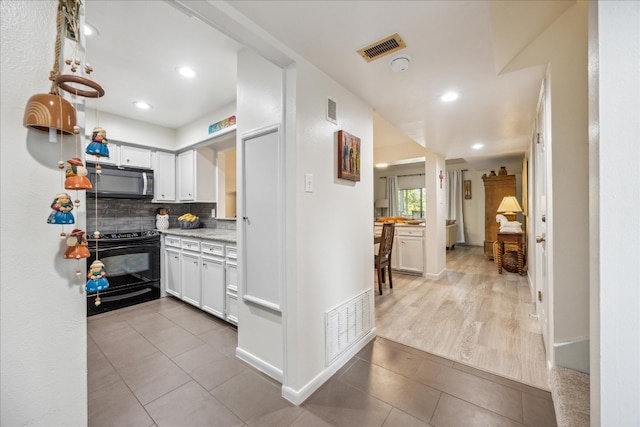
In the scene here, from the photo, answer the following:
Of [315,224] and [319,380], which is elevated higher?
[315,224]

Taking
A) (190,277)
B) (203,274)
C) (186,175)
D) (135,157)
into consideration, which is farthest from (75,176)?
(135,157)

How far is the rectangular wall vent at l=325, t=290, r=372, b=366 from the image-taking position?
1.92 meters

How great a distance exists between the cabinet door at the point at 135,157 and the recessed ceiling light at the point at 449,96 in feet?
12.4

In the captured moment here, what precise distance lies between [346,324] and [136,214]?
3475mm

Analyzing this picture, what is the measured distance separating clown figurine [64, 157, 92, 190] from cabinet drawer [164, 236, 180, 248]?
285 centimetres

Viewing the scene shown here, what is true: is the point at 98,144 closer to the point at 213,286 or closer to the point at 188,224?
the point at 213,286

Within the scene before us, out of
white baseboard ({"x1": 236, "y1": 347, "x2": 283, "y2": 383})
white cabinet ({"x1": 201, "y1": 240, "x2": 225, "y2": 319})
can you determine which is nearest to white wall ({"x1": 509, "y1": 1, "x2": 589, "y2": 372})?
white baseboard ({"x1": 236, "y1": 347, "x2": 283, "y2": 383})

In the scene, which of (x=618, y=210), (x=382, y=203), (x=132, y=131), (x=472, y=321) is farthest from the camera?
(x=382, y=203)

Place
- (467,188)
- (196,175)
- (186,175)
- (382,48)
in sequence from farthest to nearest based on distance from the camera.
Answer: (467,188)
(186,175)
(196,175)
(382,48)

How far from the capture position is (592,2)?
2.93 ft

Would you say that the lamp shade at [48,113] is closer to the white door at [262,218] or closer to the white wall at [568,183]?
the white door at [262,218]

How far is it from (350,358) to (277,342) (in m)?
0.68

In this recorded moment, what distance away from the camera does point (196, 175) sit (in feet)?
11.9

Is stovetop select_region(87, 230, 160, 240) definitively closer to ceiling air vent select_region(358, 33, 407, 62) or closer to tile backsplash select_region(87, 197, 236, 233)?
tile backsplash select_region(87, 197, 236, 233)
